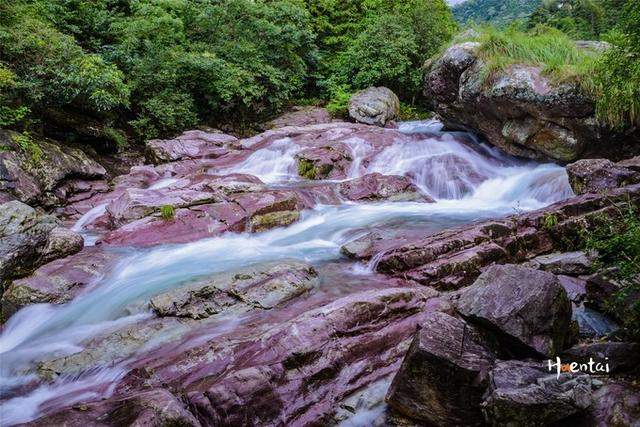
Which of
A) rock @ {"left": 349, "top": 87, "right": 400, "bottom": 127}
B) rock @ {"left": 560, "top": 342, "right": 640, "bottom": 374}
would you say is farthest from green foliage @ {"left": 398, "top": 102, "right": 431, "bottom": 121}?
rock @ {"left": 560, "top": 342, "right": 640, "bottom": 374}

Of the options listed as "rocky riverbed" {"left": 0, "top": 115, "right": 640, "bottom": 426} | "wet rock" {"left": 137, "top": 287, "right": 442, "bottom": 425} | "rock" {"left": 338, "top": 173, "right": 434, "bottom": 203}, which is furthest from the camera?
"rock" {"left": 338, "top": 173, "right": 434, "bottom": 203}

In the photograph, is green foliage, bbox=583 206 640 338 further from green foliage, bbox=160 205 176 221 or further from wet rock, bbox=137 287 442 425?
green foliage, bbox=160 205 176 221

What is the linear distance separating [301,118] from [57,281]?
13.8 metres

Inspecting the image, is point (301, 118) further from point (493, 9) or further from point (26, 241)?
point (493, 9)

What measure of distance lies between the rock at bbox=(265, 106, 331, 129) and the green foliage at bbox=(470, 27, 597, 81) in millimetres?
7852

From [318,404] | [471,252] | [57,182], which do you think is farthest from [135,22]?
[318,404]

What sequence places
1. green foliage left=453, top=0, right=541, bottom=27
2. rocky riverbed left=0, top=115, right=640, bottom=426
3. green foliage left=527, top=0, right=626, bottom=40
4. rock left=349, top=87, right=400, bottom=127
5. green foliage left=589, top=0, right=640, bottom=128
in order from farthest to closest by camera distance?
green foliage left=453, top=0, right=541, bottom=27, green foliage left=527, top=0, right=626, bottom=40, rock left=349, top=87, right=400, bottom=127, green foliage left=589, top=0, right=640, bottom=128, rocky riverbed left=0, top=115, right=640, bottom=426

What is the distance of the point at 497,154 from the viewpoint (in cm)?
1323

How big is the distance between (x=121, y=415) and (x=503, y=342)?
3.60 meters

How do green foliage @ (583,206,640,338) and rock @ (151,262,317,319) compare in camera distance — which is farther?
rock @ (151,262,317,319)

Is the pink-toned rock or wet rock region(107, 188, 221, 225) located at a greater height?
wet rock region(107, 188, 221, 225)

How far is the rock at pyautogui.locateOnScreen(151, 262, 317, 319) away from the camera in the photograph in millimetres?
5844

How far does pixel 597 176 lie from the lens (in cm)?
852

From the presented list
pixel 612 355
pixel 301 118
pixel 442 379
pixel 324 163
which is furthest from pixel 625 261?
pixel 301 118
